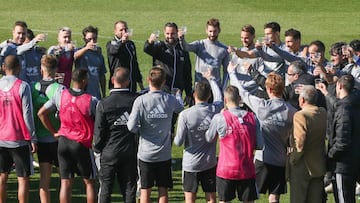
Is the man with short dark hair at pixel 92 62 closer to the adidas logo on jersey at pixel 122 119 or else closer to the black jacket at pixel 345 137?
the adidas logo on jersey at pixel 122 119

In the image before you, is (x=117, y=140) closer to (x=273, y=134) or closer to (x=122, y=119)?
(x=122, y=119)

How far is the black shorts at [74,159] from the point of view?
37.2 feet

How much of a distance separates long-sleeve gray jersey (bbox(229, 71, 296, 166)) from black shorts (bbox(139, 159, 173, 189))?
48.4 inches

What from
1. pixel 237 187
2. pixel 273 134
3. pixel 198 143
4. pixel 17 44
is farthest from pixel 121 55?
pixel 237 187

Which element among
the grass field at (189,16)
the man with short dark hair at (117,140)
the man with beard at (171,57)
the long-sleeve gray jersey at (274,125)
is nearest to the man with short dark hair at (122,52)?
the man with beard at (171,57)

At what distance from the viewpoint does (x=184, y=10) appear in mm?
31875

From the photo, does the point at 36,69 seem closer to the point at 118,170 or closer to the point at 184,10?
the point at 118,170

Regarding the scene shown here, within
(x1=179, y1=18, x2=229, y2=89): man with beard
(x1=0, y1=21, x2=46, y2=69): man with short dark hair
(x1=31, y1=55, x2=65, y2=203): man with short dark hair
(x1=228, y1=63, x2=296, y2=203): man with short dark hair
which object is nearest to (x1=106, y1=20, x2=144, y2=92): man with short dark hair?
(x1=179, y1=18, x2=229, y2=89): man with beard

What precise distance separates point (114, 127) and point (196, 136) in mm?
1021

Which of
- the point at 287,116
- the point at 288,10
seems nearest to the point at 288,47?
the point at 287,116

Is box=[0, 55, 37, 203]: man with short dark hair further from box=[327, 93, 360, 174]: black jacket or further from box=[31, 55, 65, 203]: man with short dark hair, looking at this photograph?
box=[327, 93, 360, 174]: black jacket

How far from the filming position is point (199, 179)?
1128 centimetres

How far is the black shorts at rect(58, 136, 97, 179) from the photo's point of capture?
11336mm

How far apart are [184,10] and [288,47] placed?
59.1ft
